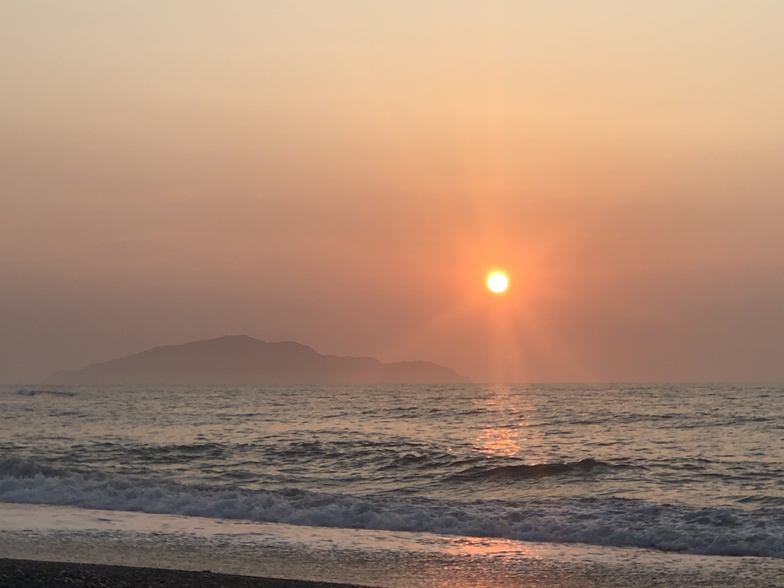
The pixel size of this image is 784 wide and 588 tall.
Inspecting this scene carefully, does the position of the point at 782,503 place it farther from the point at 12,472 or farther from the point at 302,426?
the point at 302,426

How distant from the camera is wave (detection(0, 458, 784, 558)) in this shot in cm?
1631

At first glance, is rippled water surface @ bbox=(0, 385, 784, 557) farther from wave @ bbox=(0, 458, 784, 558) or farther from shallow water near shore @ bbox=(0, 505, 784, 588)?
shallow water near shore @ bbox=(0, 505, 784, 588)

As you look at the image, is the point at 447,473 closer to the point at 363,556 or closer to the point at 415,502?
the point at 415,502

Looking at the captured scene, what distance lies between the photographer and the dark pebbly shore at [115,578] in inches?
452

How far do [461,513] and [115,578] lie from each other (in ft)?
29.5

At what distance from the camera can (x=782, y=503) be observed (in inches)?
814

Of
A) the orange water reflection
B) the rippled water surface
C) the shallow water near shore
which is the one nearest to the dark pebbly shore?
the shallow water near shore

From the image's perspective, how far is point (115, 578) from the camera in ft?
38.9

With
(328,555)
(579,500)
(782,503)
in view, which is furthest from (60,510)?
(782,503)

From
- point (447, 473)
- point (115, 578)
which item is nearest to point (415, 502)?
point (447, 473)

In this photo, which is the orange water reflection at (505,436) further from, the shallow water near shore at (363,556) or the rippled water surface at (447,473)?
the shallow water near shore at (363,556)

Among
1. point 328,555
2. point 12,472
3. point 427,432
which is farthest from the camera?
point 427,432

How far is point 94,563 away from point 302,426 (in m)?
33.8

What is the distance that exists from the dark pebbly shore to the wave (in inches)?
245
